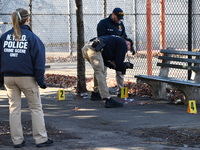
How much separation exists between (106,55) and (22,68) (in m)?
3.37

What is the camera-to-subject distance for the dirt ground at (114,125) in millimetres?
6543

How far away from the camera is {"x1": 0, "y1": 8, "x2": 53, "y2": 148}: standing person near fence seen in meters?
6.32

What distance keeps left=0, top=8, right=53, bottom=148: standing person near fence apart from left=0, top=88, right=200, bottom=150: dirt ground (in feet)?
0.83

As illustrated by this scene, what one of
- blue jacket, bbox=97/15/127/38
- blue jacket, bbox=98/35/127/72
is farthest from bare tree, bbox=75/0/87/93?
blue jacket, bbox=98/35/127/72

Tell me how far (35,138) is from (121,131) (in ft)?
4.83

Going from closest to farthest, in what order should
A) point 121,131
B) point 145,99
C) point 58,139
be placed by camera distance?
1. point 58,139
2. point 121,131
3. point 145,99

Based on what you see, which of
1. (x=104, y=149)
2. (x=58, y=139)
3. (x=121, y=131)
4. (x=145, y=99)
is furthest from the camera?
(x=145, y=99)

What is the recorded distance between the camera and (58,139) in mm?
6883

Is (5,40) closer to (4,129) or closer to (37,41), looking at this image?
(37,41)

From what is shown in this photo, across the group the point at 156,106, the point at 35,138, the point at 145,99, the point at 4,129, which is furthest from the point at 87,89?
the point at 35,138

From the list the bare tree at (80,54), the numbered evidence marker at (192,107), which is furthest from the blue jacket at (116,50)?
the bare tree at (80,54)

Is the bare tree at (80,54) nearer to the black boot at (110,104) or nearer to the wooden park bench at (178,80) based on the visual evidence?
the wooden park bench at (178,80)

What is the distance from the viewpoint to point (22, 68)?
6309mm

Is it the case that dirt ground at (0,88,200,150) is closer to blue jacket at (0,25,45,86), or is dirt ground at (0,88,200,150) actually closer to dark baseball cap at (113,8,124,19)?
blue jacket at (0,25,45,86)
